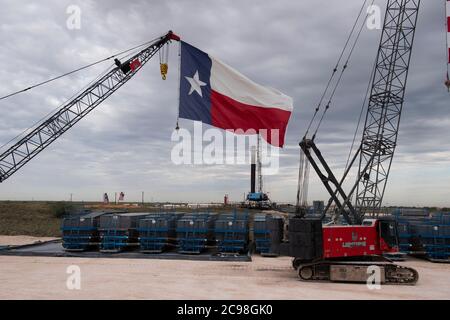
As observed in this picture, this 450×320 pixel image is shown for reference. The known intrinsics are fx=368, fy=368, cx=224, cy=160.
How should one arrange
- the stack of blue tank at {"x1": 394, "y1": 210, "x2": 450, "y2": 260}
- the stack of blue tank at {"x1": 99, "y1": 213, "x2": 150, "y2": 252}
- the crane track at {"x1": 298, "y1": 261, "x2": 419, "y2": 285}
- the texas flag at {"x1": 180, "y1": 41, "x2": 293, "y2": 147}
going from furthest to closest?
the stack of blue tank at {"x1": 99, "y1": 213, "x2": 150, "y2": 252} < the stack of blue tank at {"x1": 394, "y1": 210, "x2": 450, "y2": 260} < the crane track at {"x1": 298, "y1": 261, "x2": 419, "y2": 285} < the texas flag at {"x1": 180, "y1": 41, "x2": 293, "y2": 147}

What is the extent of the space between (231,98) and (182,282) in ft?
27.7

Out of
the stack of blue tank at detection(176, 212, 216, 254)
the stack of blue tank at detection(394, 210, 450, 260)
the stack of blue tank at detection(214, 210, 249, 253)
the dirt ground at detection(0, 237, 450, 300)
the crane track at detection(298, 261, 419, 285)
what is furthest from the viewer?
the stack of blue tank at detection(176, 212, 216, 254)

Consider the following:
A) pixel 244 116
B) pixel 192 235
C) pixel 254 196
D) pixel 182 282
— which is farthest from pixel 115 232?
pixel 254 196

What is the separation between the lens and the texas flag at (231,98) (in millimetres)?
15367

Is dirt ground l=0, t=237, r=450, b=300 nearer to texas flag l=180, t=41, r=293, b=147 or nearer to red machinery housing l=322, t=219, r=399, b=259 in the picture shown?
red machinery housing l=322, t=219, r=399, b=259

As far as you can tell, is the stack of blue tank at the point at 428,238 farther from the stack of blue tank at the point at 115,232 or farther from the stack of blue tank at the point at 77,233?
the stack of blue tank at the point at 77,233

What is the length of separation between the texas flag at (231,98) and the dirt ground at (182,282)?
255 inches

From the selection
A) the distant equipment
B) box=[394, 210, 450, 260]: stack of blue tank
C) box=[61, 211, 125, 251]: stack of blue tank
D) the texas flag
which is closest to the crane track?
the texas flag

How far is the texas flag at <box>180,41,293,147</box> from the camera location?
50.4ft

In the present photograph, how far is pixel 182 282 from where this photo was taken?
54.1 feet

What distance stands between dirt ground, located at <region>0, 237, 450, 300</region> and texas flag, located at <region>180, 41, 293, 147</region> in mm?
6486

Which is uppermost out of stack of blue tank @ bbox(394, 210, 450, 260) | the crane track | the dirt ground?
stack of blue tank @ bbox(394, 210, 450, 260)

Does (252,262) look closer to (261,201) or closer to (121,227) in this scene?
(121,227)

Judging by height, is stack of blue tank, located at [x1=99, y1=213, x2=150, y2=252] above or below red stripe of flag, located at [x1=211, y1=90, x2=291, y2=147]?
below
